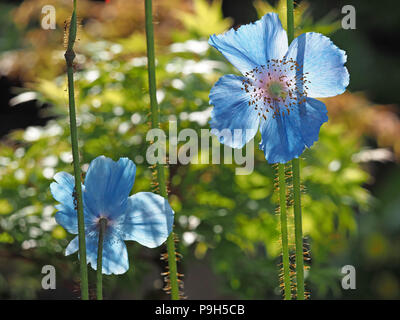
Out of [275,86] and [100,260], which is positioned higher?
[275,86]

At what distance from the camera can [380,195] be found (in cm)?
199

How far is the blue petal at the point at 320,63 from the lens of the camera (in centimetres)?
31

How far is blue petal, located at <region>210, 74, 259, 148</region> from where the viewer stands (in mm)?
311

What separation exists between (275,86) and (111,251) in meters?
0.14

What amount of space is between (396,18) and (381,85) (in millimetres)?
269

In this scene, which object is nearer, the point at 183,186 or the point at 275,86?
the point at 275,86

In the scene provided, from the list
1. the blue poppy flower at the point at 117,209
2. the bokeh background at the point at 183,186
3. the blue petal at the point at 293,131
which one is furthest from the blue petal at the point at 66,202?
the bokeh background at the point at 183,186

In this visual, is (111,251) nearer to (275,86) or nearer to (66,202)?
(66,202)

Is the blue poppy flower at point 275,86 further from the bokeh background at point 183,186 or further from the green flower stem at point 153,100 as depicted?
the bokeh background at point 183,186

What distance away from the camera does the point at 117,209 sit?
323 millimetres

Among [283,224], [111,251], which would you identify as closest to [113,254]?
[111,251]

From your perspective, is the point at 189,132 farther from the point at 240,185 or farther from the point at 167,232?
the point at 167,232

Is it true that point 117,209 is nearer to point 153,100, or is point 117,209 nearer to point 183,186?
point 153,100

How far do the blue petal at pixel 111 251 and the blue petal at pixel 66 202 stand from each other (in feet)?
0.04
